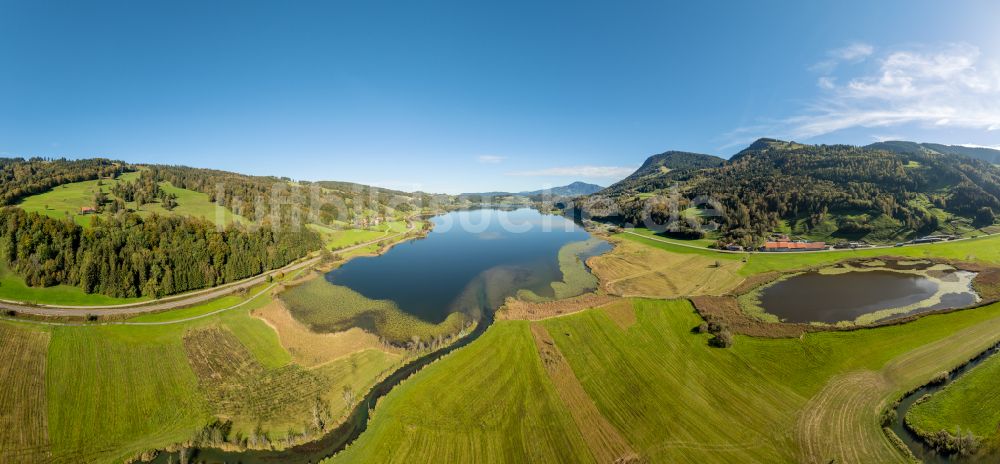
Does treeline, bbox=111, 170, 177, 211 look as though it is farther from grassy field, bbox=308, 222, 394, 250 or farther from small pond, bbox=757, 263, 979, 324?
small pond, bbox=757, 263, 979, 324

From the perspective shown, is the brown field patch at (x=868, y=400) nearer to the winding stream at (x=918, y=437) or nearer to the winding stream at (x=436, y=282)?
the winding stream at (x=918, y=437)

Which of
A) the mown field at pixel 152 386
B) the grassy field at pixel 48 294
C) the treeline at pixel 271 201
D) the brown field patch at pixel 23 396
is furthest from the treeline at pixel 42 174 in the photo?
the mown field at pixel 152 386

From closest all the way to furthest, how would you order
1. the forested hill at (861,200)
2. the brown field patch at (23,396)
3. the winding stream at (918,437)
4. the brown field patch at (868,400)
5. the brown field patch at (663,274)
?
the winding stream at (918,437) → the brown field patch at (868,400) → the brown field patch at (23,396) → the brown field patch at (663,274) → the forested hill at (861,200)

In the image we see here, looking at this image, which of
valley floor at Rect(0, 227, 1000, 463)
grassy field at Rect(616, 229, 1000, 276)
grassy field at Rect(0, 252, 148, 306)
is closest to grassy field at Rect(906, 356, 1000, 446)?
valley floor at Rect(0, 227, 1000, 463)

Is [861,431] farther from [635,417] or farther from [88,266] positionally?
[88,266]

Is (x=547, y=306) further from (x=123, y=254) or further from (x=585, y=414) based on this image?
(x=123, y=254)

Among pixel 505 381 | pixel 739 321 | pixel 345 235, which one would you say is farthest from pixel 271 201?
pixel 739 321
